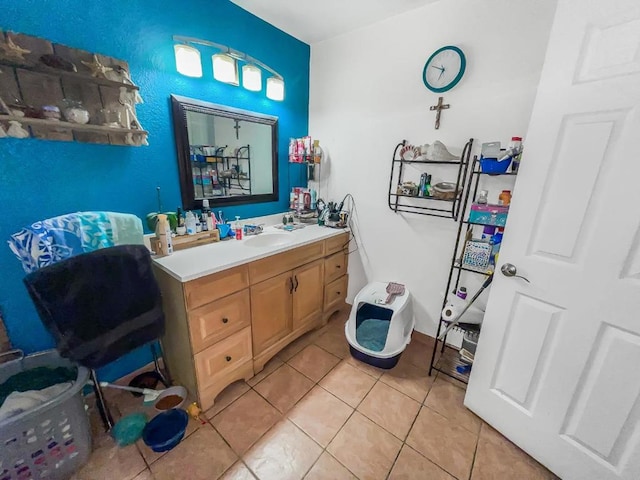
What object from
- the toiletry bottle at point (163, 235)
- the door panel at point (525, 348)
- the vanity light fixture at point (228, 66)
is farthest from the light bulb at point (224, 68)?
the door panel at point (525, 348)

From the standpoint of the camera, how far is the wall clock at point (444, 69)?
1602 mm

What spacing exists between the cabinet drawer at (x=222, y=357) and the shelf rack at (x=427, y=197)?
1.42 m

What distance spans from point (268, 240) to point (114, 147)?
1062 mm

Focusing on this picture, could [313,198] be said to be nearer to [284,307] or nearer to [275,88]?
[275,88]

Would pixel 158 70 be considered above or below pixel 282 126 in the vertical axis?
above

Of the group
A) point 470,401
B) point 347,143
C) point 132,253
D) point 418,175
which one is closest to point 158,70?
point 132,253

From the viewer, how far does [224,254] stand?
1.52 metres

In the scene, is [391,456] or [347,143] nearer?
[391,456]

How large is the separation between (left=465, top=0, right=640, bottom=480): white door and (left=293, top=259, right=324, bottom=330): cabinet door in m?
1.18

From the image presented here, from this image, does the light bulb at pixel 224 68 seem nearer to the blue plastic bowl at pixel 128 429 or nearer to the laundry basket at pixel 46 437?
the laundry basket at pixel 46 437

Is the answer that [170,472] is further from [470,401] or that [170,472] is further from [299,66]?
[299,66]

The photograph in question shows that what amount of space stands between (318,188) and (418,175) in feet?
3.20

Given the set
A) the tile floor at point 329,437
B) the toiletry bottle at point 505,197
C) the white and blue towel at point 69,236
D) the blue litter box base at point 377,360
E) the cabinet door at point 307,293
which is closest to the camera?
the white and blue towel at point 69,236

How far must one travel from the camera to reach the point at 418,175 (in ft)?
6.20
